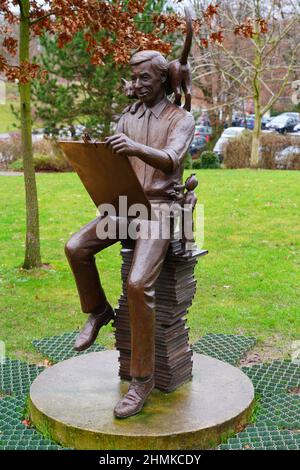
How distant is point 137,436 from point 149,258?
3.51 feet

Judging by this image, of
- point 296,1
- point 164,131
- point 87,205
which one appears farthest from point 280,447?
point 296,1

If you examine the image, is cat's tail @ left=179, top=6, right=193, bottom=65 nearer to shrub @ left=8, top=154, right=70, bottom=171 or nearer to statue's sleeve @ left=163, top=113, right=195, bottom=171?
statue's sleeve @ left=163, top=113, right=195, bottom=171

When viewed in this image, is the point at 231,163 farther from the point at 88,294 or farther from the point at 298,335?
the point at 88,294

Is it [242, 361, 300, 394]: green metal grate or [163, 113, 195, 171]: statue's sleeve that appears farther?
[242, 361, 300, 394]: green metal grate

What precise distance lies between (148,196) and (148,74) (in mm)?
791

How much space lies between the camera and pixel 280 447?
3830 millimetres

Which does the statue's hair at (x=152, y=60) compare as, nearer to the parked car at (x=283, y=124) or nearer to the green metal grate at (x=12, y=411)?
the green metal grate at (x=12, y=411)

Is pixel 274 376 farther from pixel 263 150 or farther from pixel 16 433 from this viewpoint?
pixel 263 150

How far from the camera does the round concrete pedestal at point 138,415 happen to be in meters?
3.74

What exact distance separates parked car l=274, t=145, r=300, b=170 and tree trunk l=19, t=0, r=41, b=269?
13.3 meters

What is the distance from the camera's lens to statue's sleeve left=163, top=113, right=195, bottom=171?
3.91 m

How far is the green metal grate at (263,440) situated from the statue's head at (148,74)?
227cm

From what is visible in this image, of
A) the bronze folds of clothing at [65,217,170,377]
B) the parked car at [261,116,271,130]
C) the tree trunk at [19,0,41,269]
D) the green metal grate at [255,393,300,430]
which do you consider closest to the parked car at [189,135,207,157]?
the parked car at [261,116,271,130]

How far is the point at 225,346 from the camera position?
5684 mm
